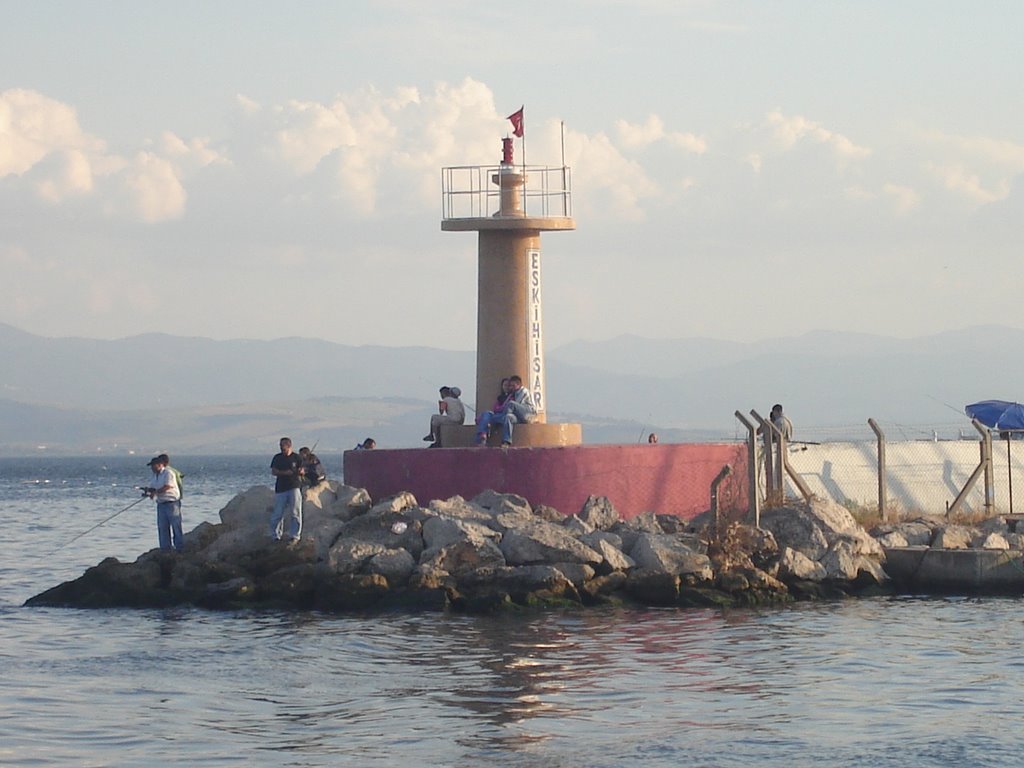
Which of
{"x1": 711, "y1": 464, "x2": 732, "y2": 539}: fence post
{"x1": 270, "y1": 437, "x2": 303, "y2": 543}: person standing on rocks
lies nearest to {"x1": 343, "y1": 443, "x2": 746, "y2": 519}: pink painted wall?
{"x1": 711, "y1": 464, "x2": 732, "y2": 539}: fence post

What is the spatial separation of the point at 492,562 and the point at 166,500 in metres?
4.62

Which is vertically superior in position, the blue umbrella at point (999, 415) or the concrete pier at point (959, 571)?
the blue umbrella at point (999, 415)

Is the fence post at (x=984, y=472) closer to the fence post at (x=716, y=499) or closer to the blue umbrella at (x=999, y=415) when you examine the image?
the fence post at (x=716, y=499)

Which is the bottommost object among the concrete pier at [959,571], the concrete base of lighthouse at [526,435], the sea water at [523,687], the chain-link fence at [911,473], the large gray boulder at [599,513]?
the sea water at [523,687]

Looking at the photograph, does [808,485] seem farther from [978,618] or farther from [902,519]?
[978,618]

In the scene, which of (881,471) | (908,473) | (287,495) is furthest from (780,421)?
(287,495)

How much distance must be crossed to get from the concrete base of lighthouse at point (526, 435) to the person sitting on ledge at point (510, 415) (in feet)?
0.48

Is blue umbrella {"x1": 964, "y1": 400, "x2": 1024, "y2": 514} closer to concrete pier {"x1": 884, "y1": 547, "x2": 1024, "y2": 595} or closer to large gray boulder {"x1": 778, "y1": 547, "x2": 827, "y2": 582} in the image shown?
concrete pier {"x1": 884, "y1": 547, "x2": 1024, "y2": 595}

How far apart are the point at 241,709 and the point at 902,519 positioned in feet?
40.9

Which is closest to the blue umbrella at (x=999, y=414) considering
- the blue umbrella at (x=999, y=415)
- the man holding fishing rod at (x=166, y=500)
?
the blue umbrella at (x=999, y=415)

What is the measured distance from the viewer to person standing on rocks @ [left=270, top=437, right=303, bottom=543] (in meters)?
20.5

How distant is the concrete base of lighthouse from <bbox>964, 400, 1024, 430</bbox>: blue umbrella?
9.09m

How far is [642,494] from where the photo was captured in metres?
22.0

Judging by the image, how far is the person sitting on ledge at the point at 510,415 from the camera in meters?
21.9
